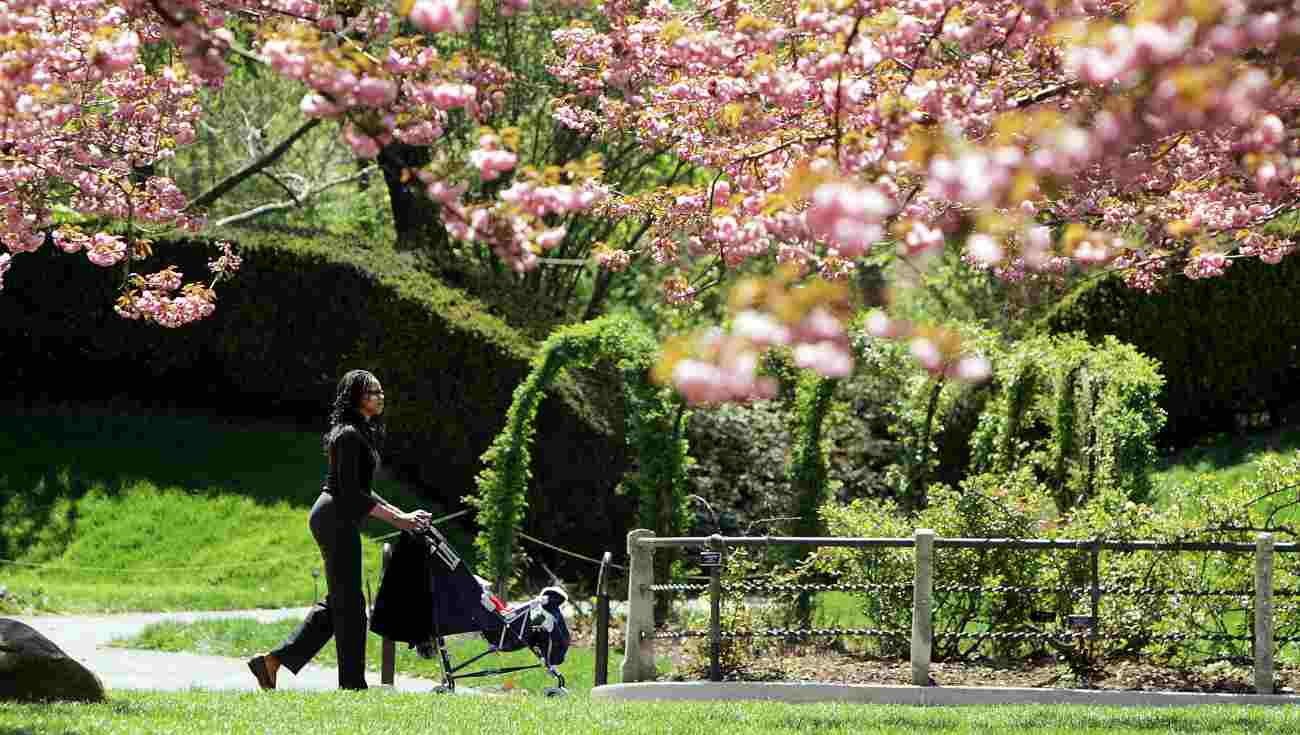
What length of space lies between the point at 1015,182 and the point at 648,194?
6.55m

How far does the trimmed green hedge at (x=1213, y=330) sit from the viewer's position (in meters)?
20.8

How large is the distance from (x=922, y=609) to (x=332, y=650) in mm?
5788

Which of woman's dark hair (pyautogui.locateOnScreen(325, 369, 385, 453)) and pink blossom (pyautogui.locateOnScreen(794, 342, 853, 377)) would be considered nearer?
pink blossom (pyautogui.locateOnScreen(794, 342, 853, 377))

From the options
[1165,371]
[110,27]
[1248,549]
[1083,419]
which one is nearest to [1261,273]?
[1165,371]

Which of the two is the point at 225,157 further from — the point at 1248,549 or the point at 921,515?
the point at 1248,549

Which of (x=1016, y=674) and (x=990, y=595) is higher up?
(x=990, y=595)

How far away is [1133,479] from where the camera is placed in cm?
1522

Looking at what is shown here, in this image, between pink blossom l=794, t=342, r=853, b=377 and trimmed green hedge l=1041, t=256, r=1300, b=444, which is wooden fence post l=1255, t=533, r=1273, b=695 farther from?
trimmed green hedge l=1041, t=256, r=1300, b=444

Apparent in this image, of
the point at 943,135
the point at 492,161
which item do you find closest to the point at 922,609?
the point at 943,135

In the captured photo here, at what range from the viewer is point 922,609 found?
11.2 m

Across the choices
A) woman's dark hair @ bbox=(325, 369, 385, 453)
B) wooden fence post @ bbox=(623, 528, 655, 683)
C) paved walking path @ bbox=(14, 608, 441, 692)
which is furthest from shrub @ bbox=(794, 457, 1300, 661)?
woman's dark hair @ bbox=(325, 369, 385, 453)

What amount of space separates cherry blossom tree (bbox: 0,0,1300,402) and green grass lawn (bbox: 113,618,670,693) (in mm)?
3757

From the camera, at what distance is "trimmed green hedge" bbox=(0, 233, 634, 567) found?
19125 millimetres

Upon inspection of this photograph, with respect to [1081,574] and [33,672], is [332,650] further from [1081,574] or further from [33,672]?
[1081,574]
